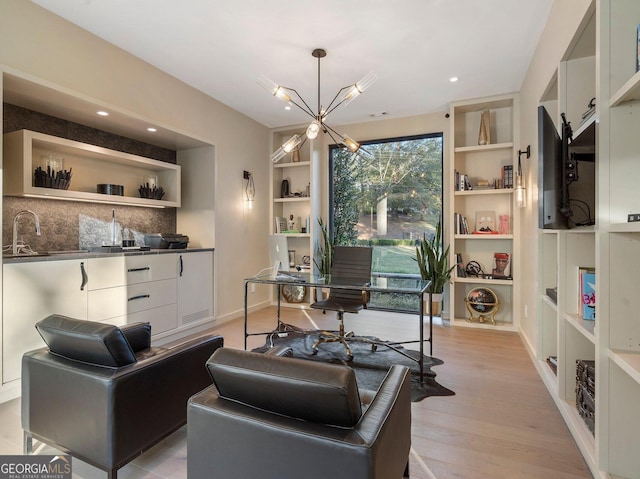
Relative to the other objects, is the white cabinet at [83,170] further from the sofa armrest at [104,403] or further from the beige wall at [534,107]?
the beige wall at [534,107]

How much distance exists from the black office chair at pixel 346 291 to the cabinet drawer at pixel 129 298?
5.34ft

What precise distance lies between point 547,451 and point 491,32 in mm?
3149

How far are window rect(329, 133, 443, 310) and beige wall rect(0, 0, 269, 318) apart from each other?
4.22 ft

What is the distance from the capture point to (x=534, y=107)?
A: 3160 mm

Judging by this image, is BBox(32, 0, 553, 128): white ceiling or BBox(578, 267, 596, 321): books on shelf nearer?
BBox(578, 267, 596, 321): books on shelf

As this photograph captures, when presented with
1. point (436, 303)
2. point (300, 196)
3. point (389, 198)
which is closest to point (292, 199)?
point (300, 196)

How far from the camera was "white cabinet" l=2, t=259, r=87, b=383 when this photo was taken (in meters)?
2.31

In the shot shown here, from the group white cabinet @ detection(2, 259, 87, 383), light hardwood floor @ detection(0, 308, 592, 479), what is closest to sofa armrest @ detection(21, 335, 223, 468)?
light hardwood floor @ detection(0, 308, 592, 479)

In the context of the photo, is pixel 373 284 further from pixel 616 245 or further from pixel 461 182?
pixel 461 182

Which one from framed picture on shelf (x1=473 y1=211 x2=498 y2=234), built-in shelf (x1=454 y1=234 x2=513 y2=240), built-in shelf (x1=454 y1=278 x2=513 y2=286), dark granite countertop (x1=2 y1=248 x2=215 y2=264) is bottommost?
built-in shelf (x1=454 y1=278 x2=513 y2=286)

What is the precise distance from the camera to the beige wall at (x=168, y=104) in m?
2.46

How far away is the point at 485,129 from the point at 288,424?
4.49 meters

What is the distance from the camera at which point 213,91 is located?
13.3 ft

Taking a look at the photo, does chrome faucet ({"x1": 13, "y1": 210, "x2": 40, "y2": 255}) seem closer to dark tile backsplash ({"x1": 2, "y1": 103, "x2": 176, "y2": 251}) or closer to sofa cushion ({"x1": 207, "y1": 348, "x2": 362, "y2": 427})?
dark tile backsplash ({"x1": 2, "y1": 103, "x2": 176, "y2": 251})
